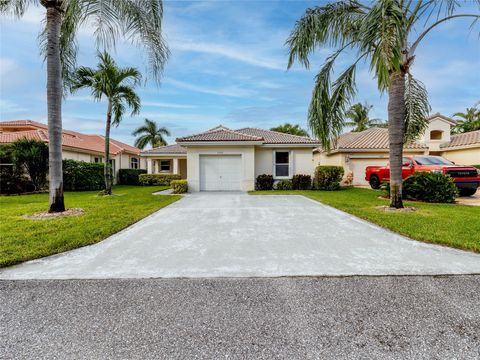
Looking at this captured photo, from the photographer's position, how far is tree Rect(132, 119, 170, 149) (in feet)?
124

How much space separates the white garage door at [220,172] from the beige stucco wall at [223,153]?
0.27m

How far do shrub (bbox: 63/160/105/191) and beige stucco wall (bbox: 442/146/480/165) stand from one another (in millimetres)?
28302

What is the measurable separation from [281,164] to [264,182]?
6.23 feet

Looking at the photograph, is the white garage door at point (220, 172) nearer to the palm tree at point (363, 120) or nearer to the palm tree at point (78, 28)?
the palm tree at point (78, 28)

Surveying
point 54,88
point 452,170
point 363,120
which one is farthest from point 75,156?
point 363,120

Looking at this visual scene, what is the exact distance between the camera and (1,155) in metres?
15.0

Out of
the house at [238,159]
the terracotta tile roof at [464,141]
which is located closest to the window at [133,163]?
the house at [238,159]

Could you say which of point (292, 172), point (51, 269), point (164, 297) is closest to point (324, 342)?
point (164, 297)

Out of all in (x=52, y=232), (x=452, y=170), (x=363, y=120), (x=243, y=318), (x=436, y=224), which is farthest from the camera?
(x=363, y=120)

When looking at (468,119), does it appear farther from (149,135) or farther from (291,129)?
(149,135)

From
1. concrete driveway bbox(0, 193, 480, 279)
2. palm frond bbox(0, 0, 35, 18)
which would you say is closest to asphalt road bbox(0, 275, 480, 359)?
concrete driveway bbox(0, 193, 480, 279)

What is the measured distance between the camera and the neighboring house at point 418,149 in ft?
62.2

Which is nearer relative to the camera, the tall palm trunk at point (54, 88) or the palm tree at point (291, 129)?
the tall palm trunk at point (54, 88)

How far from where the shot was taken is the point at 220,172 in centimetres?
1605
